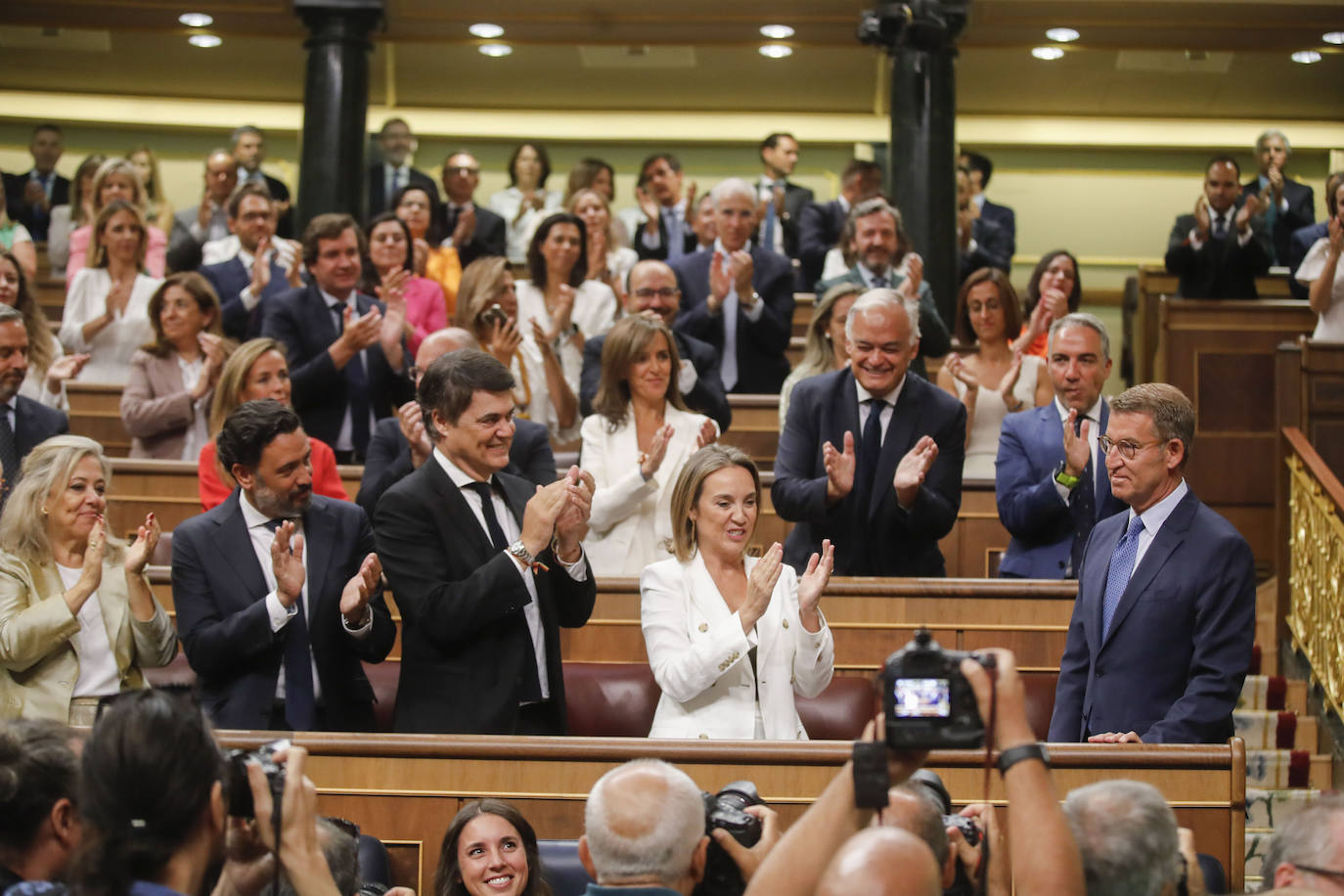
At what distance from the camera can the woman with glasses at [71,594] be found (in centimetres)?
345

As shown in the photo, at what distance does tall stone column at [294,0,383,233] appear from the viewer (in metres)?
8.02

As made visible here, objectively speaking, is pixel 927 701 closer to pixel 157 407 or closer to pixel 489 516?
pixel 489 516

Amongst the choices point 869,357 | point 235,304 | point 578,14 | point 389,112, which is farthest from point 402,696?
point 389,112

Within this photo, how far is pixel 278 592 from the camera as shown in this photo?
338cm

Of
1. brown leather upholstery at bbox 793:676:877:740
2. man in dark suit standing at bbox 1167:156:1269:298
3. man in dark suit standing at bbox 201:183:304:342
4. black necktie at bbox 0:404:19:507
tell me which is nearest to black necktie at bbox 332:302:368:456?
man in dark suit standing at bbox 201:183:304:342

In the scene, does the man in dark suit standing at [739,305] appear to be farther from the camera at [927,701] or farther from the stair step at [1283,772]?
the camera at [927,701]

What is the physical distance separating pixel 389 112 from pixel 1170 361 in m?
5.43

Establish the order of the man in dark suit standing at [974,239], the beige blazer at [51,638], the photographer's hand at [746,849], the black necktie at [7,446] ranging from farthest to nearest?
the man in dark suit standing at [974,239], the black necktie at [7,446], the beige blazer at [51,638], the photographer's hand at [746,849]

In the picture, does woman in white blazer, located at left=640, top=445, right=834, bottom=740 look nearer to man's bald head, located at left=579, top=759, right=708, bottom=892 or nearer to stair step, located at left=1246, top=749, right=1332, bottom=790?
man's bald head, located at left=579, top=759, right=708, bottom=892

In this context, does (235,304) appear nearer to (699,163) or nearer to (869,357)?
(869,357)

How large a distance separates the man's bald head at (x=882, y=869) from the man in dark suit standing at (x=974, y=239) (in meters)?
6.34

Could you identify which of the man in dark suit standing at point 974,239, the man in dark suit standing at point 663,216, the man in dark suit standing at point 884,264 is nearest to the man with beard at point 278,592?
the man in dark suit standing at point 884,264

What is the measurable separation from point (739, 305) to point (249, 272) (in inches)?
78.6

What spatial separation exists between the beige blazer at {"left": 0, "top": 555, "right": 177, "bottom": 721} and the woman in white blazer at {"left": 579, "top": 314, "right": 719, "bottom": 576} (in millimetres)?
1229
